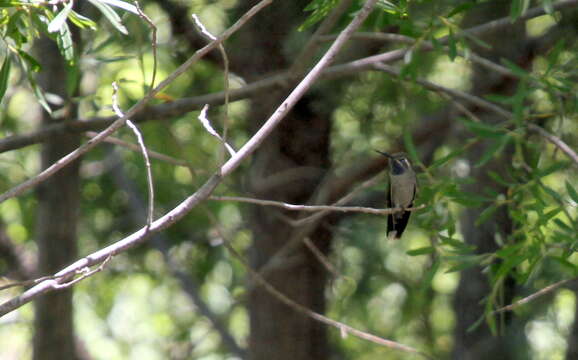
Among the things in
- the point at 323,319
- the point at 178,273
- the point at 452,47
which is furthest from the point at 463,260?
the point at 178,273

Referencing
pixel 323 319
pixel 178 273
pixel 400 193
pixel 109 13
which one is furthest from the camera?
pixel 178 273

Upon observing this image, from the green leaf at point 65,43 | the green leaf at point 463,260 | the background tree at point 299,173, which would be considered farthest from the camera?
the green leaf at point 463,260

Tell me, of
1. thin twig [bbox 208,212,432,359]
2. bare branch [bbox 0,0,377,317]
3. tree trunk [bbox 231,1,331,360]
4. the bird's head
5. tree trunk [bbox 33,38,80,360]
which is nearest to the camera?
bare branch [bbox 0,0,377,317]

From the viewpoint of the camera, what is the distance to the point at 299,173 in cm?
505

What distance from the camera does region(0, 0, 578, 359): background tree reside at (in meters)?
3.46

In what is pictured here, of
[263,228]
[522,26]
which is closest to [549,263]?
[522,26]

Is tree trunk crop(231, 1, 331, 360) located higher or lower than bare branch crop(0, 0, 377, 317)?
lower

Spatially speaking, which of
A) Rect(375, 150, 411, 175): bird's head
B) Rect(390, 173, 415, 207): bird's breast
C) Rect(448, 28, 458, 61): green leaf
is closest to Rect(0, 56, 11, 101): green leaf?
Rect(448, 28, 458, 61): green leaf

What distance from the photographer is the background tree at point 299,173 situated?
3.46m

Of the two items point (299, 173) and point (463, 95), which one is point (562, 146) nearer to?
point (463, 95)

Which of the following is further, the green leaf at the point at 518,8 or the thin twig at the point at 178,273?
the thin twig at the point at 178,273

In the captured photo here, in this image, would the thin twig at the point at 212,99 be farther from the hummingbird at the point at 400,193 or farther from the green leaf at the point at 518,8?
the hummingbird at the point at 400,193

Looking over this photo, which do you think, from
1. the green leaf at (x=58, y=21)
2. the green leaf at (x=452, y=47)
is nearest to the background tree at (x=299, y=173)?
the green leaf at (x=58, y=21)

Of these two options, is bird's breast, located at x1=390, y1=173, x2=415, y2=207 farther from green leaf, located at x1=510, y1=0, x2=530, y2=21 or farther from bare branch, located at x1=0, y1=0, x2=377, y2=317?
bare branch, located at x1=0, y1=0, x2=377, y2=317
